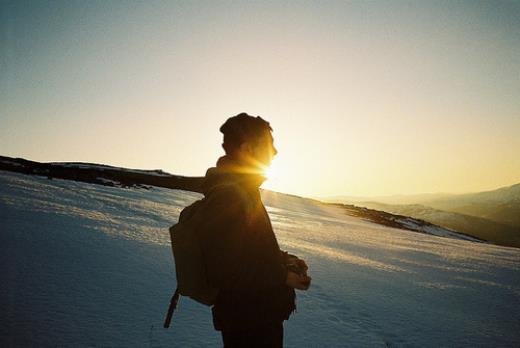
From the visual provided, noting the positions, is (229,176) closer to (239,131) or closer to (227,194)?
(227,194)

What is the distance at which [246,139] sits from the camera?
166 centimetres

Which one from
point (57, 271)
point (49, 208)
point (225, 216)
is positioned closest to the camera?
point (225, 216)

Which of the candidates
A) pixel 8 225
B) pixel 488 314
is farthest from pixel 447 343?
pixel 8 225

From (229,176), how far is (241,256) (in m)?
0.45

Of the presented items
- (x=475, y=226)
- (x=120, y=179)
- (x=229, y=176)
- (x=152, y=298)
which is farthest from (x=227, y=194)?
(x=475, y=226)

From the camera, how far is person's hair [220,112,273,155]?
1.66m

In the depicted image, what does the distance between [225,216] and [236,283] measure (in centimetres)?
38

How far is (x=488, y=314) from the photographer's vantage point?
486 cm

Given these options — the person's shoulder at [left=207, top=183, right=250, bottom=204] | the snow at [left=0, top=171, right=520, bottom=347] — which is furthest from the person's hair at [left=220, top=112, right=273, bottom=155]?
the snow at [left=0, top=171, right=520, bottom=347]

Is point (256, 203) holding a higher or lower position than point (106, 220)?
higher

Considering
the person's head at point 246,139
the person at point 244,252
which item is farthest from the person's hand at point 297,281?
the person's head at point 246,139

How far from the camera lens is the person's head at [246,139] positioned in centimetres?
165

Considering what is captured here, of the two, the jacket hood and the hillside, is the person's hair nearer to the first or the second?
the jacket hood

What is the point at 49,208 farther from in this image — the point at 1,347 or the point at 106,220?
the point at 1,347
